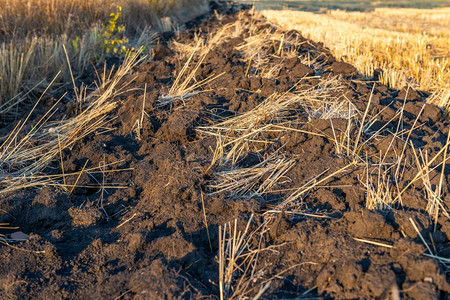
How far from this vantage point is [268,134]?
3582mm

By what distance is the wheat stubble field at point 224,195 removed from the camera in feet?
6.72

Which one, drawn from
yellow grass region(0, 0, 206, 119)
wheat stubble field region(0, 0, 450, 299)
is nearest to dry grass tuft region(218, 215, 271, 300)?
wheat stubble field region(0, 0, 450, 299)

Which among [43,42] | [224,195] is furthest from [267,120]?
[43,42]

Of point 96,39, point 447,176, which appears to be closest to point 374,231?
point 447,176

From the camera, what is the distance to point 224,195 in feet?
8.94

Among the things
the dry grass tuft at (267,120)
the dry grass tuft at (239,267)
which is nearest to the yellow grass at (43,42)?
the dry grass tuft at (267,120)

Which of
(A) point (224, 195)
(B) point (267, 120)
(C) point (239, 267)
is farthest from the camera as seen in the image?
(B) point (267, 120)

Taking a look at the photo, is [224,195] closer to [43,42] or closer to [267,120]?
[267,120]

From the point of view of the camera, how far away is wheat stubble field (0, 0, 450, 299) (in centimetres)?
205

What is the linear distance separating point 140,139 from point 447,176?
7.66ft

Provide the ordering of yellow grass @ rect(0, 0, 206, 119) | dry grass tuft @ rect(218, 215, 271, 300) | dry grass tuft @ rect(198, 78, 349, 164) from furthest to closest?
yellow grass @ rect(0, 0, 206, 119), dry grass tuft @ rect(198, 78, 349, 164), dry grass tuft @ rect(218, 215, 271, 300)

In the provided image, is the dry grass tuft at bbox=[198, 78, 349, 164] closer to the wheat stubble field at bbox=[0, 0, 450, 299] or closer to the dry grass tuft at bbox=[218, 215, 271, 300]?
the wheat stubble field at bbox=[0, 0, 450, 299]

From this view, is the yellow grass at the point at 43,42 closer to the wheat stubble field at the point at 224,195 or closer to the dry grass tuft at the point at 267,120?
the wheat stubble field at the point at 224,195

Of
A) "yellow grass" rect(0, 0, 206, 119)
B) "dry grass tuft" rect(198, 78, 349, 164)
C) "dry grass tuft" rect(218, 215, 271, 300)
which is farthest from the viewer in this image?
"yellow grass" rect(0, 0, 206, 119)
